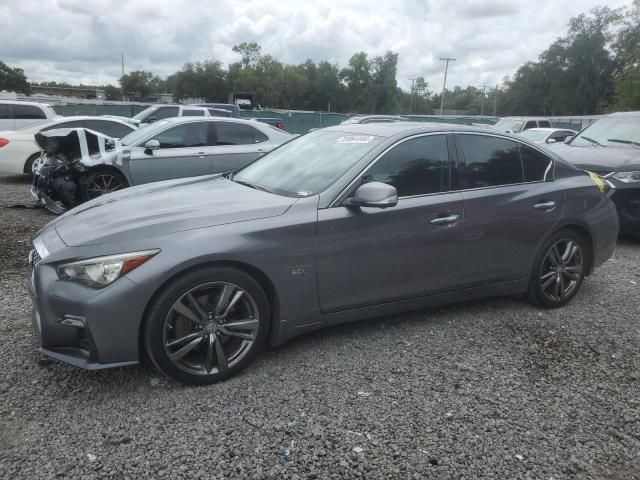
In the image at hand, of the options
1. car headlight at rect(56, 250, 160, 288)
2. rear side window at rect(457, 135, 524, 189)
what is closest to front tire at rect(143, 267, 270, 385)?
car headlight at rect(56, 250, 160, 288)

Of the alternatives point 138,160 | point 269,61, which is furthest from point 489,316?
point 269,61

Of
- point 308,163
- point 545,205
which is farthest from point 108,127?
point 545,205

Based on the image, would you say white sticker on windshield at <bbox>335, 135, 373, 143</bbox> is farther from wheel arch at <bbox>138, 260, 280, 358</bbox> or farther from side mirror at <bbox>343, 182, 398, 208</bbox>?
wheel arch at <bbox>138, 260, 280, 358</bbox>

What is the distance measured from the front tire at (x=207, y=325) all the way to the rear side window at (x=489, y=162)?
191 cm

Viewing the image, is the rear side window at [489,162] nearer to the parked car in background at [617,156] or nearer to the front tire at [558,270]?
the front tire at [558,270]

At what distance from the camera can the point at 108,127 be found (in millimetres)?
11234

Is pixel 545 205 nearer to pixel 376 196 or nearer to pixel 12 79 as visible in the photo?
pixel 376 196

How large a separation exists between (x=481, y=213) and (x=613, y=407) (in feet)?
5.13

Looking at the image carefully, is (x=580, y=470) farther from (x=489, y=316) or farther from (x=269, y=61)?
(x=269, y=61)

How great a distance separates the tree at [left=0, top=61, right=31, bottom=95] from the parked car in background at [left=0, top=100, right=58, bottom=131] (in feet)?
266

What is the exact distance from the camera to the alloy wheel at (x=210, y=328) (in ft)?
9.87

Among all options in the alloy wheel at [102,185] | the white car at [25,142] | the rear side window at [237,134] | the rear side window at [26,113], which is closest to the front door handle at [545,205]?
the rear side window at [237,134]

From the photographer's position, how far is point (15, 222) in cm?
734

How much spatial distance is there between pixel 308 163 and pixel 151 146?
4712mm
